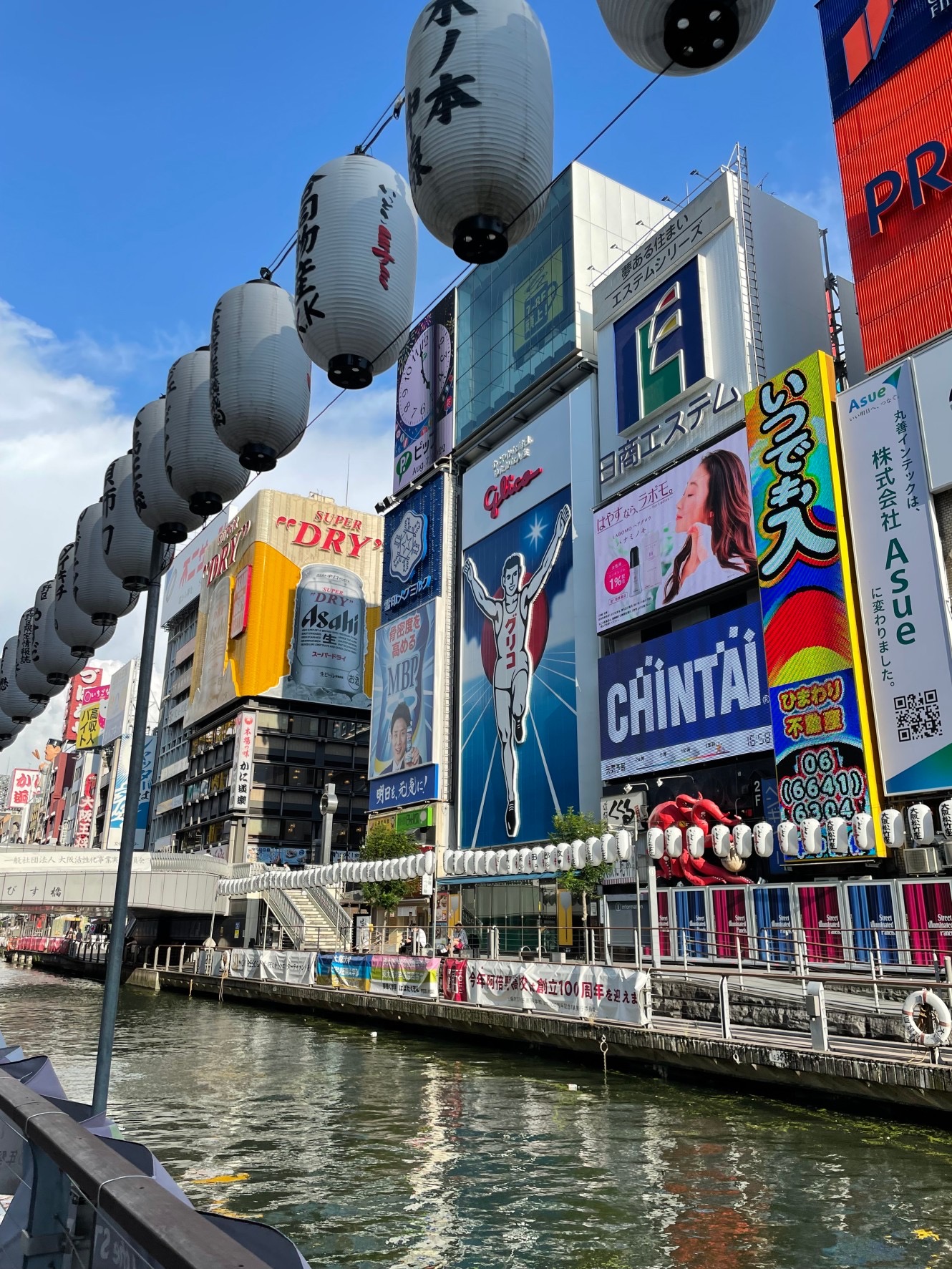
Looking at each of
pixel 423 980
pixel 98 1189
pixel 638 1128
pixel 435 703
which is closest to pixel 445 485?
pixel 435 703

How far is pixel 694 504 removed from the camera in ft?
126

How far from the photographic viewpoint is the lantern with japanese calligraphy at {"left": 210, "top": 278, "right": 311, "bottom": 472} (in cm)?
1043

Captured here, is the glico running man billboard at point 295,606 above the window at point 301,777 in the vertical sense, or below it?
above

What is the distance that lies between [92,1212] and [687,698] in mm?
35775

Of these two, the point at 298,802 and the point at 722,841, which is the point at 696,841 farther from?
the point at 298,802

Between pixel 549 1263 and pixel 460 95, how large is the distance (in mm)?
10212

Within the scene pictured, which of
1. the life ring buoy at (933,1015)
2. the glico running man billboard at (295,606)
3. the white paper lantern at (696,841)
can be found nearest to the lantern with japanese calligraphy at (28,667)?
the life ring buoy at (933,1015)

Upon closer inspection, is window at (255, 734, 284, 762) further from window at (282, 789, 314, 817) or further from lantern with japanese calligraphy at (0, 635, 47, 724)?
lantern with japanese calligraphy at (0, 635, 47, 724)

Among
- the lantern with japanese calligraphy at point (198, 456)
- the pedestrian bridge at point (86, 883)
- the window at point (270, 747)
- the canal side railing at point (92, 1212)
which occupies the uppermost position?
the window at point (270, 747)

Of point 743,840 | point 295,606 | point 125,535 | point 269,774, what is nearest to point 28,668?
point 125,535

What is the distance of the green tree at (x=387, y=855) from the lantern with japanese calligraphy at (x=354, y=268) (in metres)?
44.0

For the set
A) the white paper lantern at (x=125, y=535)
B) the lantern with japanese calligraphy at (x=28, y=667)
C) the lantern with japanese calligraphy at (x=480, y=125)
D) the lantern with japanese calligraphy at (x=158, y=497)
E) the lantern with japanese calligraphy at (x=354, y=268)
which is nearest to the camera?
the lantern with japanese calligraphy at (x=480, y=125)

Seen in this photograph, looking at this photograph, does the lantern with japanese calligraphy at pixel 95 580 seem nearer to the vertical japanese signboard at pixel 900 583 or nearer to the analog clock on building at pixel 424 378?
the vertical japanese signboard at pixel 900 583

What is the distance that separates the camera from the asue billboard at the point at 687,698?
34.7 m
